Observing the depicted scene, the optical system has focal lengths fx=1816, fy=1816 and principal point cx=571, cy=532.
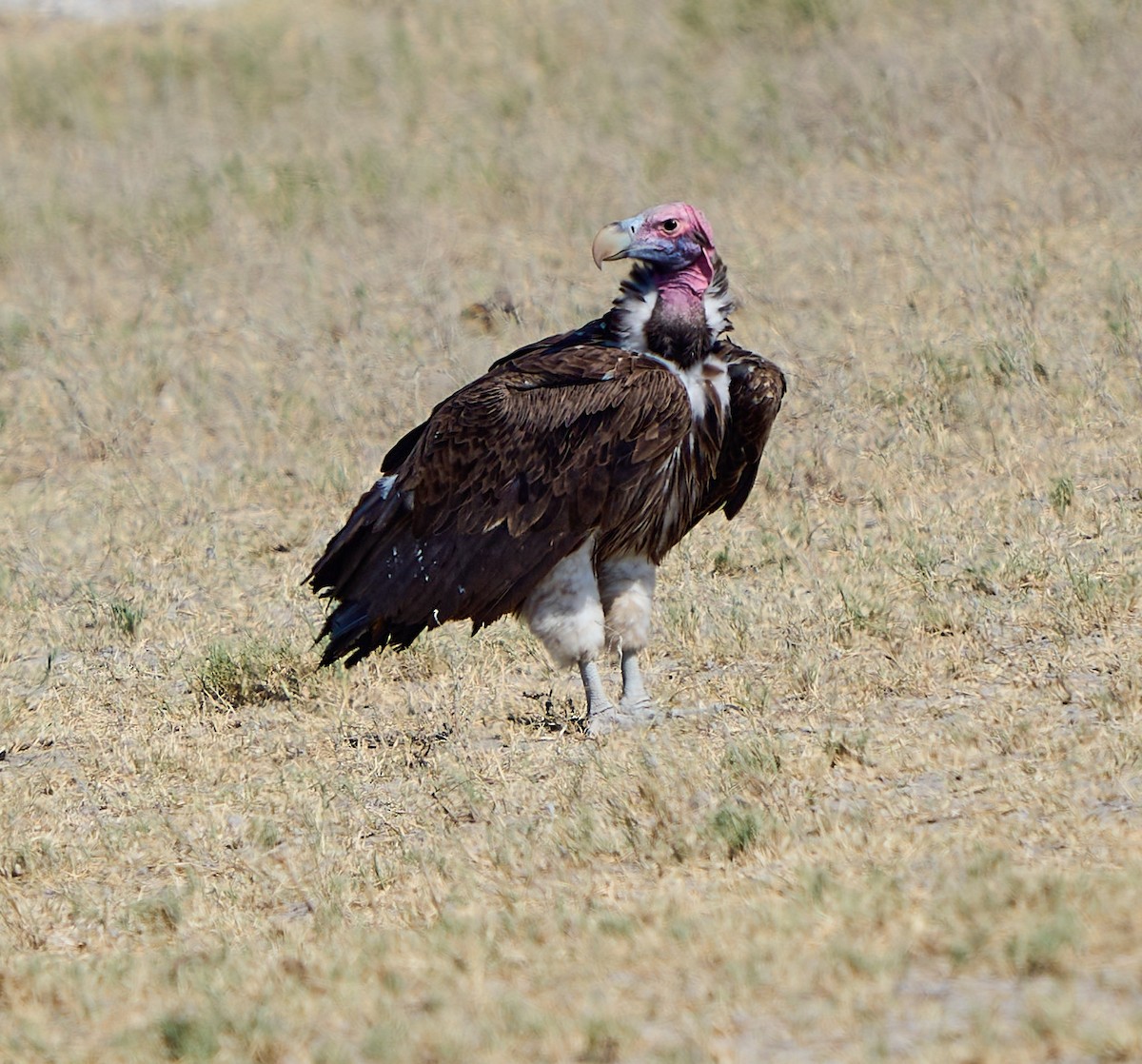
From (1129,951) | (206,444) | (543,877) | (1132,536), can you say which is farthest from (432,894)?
(206,444)

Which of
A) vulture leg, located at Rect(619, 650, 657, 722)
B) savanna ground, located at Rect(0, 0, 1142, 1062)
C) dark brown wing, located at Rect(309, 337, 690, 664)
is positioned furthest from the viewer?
vulture leg, located at Rect(619, 650, 657, 722)

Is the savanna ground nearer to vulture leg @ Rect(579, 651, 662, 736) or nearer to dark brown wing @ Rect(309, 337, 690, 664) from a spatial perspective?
vulture leg @ Rect(579, 651, 662, 736)

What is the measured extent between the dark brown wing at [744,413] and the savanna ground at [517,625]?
28.8 inches

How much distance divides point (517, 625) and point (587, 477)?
5.59ft

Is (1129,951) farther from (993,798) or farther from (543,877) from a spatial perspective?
(543,877)

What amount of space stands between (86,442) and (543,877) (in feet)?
22.0

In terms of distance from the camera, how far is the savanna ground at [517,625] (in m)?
4.32

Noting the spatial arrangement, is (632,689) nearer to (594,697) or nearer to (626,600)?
(594,697)

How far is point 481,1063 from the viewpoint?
12.7ft

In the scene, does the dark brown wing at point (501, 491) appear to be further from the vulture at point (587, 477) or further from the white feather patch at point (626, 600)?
the white feather patch at point (626, 600)

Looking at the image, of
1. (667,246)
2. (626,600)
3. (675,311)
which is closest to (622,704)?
(626,600)

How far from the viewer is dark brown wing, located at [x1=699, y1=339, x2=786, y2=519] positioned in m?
6.48

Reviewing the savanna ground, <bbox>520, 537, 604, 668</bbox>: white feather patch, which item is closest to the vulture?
<bbox>520, 537, 604, 668</bbox>: white feather patch

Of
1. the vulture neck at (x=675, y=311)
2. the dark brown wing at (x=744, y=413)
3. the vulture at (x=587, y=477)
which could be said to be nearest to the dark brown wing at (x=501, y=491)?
the vulture at (x=587, y=477)
